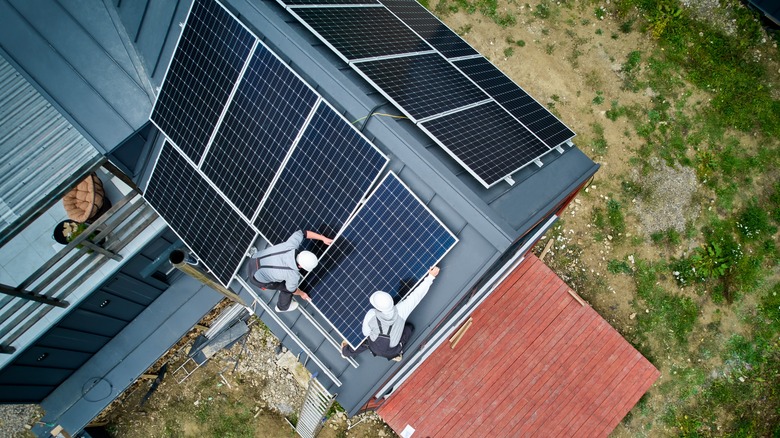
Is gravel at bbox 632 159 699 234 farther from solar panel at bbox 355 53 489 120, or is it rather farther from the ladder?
the ladder

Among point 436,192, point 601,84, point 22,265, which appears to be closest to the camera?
point 436,192

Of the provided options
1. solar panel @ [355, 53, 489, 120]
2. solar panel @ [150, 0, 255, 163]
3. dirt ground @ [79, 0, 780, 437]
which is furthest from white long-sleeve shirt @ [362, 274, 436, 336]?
dirt ground @ [79, 0, 780, 437]

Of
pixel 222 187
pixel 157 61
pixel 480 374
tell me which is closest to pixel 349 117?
pixel 222 187

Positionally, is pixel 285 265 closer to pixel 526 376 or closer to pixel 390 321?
pixel 390 321

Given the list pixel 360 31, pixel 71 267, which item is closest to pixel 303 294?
pixel 360 31

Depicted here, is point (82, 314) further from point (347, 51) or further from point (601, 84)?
point (601, 84)

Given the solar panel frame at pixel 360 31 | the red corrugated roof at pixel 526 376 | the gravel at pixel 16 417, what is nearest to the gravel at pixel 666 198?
the red corrugated roof at pixel 526 376
